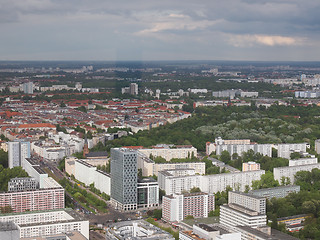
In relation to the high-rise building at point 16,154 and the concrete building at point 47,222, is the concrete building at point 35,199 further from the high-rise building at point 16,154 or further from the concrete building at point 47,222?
the high-rise building at point 16,154

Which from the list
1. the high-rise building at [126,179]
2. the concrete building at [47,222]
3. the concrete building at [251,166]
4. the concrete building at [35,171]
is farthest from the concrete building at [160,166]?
the concrete building at [47,222]

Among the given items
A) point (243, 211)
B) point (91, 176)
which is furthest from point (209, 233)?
point (91, 176)

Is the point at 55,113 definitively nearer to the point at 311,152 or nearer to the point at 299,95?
the point at 311,152

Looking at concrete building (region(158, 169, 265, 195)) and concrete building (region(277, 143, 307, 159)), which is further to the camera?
concrete building (region(277, 143, 307, 159))

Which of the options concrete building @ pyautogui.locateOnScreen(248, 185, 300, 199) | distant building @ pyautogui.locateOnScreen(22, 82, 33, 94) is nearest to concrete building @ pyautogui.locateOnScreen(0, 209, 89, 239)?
concrete building @ pyautogui.locateOnScreen(248, 185, 300, 199)

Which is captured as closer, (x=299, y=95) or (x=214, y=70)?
(x=299, y=95)

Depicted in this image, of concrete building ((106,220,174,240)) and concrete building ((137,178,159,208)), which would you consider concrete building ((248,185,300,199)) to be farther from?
concrete building ((106,220,174,240))

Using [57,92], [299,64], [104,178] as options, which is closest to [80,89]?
[57,92]
